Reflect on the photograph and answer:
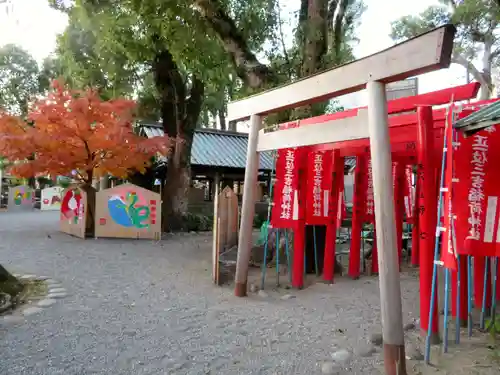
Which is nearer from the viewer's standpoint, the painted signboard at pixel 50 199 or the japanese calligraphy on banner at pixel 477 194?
the japanese calligraphy on banner at pixel 477 194

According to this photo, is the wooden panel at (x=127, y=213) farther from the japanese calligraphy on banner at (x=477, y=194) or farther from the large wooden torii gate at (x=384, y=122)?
the japanese calligraphy on banner at (x=477, y=194)

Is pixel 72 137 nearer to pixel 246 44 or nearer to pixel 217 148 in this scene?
pixel 246 44

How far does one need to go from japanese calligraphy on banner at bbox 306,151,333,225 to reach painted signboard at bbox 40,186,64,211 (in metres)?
23.6

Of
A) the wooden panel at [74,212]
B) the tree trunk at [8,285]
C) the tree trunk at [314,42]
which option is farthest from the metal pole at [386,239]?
the wooden panel at [74,212]

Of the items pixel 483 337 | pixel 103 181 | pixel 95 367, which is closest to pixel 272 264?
pixel 483 337

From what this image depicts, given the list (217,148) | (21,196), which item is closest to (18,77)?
(21,196)

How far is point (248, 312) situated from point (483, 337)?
255cm

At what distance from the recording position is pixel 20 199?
2591 centimetres

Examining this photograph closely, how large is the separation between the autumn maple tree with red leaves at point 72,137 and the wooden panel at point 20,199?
15.5 meters

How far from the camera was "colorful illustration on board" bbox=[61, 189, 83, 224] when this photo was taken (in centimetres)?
1277

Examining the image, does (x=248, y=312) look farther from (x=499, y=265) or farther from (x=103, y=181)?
(x=103, y=181)

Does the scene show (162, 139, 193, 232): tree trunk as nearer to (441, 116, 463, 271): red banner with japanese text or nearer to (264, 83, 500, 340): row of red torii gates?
(264, 83, 500, 340): row of red torii gates

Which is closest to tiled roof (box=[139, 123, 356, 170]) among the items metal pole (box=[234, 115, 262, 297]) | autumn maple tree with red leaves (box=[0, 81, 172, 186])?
autumn maple tree with red leaves (box=[0, 81, 172, 186])

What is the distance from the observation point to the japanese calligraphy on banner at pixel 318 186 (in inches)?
280
